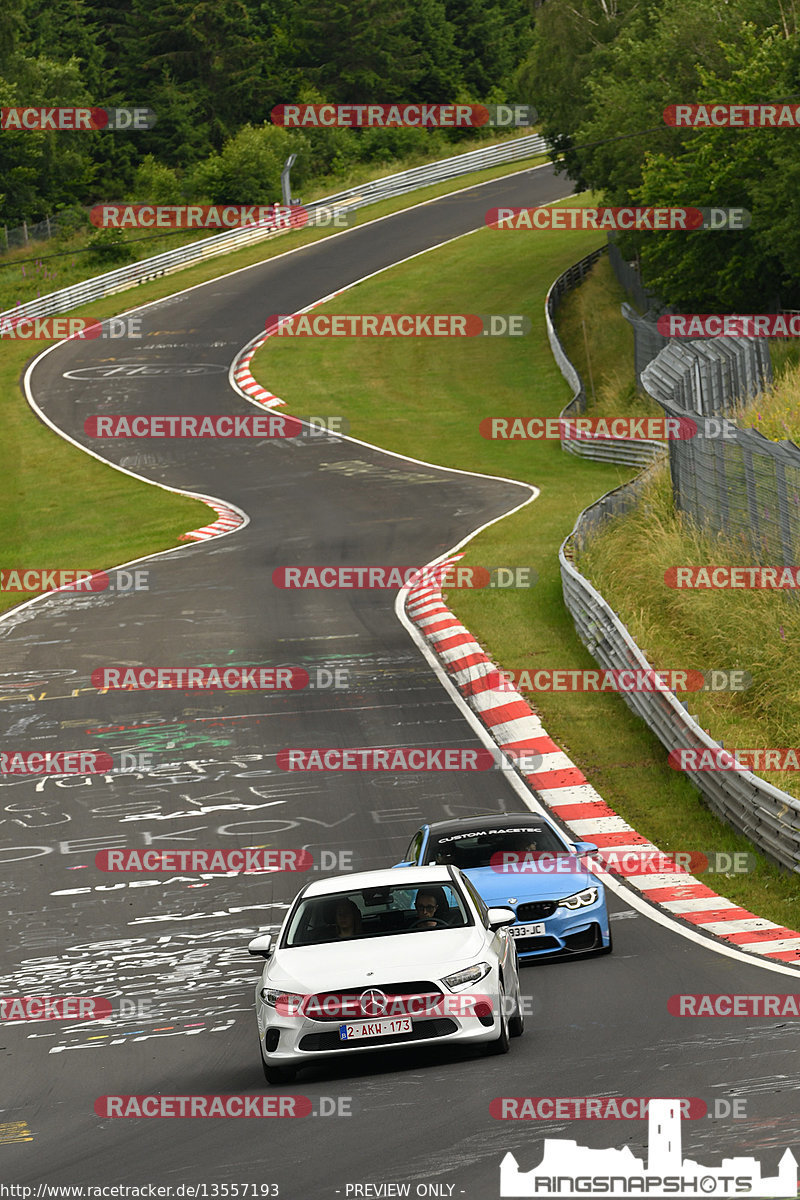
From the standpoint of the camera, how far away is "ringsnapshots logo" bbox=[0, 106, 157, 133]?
82.9 meters

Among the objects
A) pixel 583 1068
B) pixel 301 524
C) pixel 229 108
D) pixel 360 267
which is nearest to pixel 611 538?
pixel 301 524

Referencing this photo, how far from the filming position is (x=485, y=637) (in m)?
25.6

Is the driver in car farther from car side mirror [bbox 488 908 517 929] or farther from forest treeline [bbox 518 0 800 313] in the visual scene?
forest treeline [bbox 518 0 800 313]

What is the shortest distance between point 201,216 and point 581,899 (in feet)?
227

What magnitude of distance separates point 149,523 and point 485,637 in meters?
15.9

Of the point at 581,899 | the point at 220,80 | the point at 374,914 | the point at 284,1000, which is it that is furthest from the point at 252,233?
the point at 284,1000

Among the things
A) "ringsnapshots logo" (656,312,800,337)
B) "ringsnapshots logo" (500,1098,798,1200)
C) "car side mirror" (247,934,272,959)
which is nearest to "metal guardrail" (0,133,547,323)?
"ringsnapshots logo" (656,312,800,337)

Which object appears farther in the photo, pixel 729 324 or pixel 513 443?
pixel 513 443

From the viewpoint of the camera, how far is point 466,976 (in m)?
9.83

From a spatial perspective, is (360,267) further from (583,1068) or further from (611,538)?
(583,1068)

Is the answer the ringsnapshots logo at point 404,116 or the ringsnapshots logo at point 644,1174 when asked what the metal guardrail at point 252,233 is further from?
the ringsnapshots logo at point 644,1174

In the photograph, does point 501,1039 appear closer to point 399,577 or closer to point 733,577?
point 733,577

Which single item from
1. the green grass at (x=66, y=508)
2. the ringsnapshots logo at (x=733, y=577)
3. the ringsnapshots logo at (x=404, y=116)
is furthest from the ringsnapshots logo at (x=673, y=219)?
the ringsnapshots logo at (x=404, y=116)

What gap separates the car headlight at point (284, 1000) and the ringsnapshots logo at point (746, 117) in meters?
35.2
